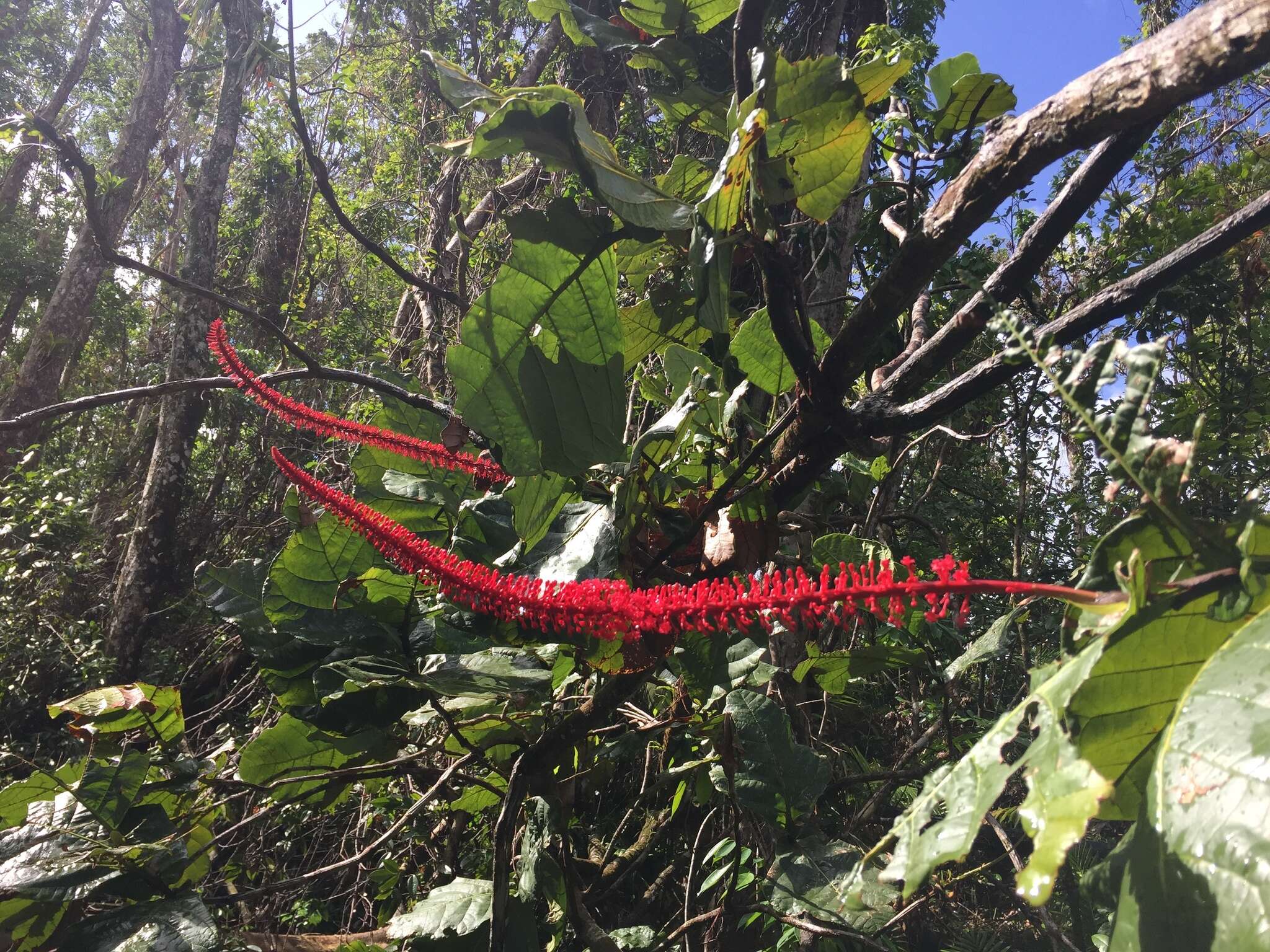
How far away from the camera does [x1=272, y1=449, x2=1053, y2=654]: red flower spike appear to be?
43cm

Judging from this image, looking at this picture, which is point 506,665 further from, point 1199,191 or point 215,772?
point 1199,191

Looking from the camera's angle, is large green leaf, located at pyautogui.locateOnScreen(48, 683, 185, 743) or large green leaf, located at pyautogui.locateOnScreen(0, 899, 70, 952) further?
large green leaf, located at pyautogui.locateOnScreen(48, 683, 185, 743)

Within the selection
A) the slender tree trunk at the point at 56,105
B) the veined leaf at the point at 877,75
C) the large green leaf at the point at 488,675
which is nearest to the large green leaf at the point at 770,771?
the large green leaf at the point at 488,675

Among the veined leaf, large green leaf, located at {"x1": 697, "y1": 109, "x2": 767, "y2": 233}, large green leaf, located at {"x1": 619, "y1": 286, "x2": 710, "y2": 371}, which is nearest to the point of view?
large green leaf, located at {"x1": 697, "y1": 109, "x2": 767, "y2": 233}

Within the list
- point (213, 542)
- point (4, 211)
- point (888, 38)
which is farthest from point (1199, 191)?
point (4, 211)

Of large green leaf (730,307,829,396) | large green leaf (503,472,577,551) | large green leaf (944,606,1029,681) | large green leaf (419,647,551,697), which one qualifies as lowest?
large green leaf (944,606,1029,681)

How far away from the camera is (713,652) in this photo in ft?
2.40

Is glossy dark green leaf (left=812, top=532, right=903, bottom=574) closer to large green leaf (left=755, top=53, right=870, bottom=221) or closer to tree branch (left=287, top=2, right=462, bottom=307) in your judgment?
large green leaf (left=755, top=53, right=870, bottom=221)

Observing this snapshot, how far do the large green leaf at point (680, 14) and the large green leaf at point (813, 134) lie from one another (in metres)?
0.18

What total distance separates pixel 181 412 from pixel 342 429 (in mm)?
4346

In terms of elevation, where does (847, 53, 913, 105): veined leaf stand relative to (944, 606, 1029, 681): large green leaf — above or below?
above

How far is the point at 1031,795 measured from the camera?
0.30 meters

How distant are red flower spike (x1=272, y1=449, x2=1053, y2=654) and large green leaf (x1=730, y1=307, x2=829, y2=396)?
35 cm

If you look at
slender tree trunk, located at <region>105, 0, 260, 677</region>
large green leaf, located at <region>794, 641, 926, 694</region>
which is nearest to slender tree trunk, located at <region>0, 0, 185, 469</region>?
slender tree trunk, located at <region>105, 0, 260, 677</region>
